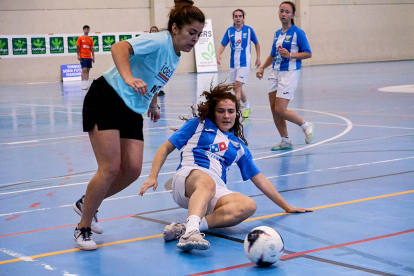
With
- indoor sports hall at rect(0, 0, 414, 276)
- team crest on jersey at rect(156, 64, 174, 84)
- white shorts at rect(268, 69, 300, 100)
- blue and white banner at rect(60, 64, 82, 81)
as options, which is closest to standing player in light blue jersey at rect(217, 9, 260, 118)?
indoor sports hall at rect(0, 0, 414, 276)

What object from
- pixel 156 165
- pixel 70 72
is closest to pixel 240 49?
pixel 156 165

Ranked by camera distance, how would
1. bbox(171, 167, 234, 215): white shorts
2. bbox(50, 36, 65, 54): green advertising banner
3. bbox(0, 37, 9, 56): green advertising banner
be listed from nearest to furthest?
1. bbox(171, 167, 234, 215): white shorts
2. bbox(0, 37, 9, 56): green advertising banner
3. bbox(50, 36, 65, 54): green advertising banner

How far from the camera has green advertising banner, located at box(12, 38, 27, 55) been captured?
25438mm

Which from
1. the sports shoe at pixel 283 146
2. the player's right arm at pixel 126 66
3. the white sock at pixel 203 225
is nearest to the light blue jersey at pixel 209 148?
the white sock at pixel 203 225

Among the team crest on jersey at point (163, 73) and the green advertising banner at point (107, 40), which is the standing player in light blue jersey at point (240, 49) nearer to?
the team crest on jersey at point (163, 73)

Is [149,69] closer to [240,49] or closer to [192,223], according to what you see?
[192,223]

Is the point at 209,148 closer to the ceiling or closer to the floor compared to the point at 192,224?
closer to the ceiling

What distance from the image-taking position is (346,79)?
21469 mm

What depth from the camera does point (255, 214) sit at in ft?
16.1

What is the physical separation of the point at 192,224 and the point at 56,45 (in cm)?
2358

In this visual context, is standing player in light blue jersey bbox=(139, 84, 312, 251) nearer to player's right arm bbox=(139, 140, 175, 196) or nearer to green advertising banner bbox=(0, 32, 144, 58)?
player's right arm bbox=(139, 140, 175, 196)

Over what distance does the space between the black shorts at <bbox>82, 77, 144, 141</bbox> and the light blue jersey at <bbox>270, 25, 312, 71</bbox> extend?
15.4 feet

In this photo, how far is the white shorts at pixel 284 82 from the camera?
332 inches

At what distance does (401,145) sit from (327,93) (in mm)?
8741
